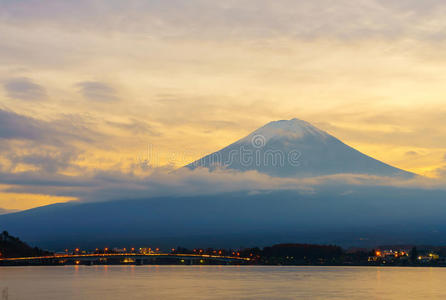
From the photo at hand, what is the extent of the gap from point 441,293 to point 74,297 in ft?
161

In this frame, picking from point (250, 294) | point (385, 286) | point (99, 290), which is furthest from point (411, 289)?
point (99, 290)

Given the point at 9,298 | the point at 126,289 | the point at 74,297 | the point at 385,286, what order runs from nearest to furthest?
the point at 9,298 → the point at 74,297 → the point at 126,289 → the point at 385,286

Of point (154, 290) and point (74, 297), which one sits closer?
point (74, 297)

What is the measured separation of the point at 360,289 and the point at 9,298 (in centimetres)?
5087

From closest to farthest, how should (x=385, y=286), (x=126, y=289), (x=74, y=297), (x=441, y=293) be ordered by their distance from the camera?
(x=74, y=297) < (x=441, y=293) < (x=126, y=289) < (x=385, y=286)

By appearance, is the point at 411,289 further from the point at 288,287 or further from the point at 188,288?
the point at 188,288

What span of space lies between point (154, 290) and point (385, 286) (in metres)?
38.3

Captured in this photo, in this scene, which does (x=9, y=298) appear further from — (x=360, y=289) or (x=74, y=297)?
(x=360, y=289)

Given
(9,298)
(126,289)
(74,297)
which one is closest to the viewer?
(9,298)

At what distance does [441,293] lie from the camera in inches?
3866

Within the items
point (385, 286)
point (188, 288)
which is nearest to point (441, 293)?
point (385, 286)

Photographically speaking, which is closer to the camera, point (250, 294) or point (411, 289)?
point (250, 294)

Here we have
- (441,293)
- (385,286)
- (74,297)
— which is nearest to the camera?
(74,297)

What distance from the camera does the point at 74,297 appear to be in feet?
297
